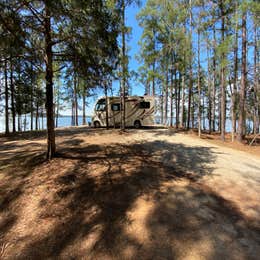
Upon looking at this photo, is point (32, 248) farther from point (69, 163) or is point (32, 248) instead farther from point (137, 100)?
point (137, 100)

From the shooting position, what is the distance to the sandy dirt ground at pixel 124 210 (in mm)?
2217

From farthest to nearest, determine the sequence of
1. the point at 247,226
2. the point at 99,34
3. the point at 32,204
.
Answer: the point at 99,34 → the point at 32,204 → the point at 247,226

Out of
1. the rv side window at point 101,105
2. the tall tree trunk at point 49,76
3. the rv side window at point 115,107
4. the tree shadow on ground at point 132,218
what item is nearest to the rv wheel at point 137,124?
the rv side window at point 115,107

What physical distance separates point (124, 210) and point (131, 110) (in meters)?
10.7

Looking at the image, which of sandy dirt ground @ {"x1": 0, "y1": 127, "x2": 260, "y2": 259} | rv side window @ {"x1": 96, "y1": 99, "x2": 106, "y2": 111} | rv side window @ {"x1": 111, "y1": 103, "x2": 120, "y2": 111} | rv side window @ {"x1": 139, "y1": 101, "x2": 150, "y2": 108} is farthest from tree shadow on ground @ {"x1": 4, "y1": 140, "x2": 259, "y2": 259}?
rv side window @ {"x1": 96, "y1": 99, "x2": 106, "y2": 111}

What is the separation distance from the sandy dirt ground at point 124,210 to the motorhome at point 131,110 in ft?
27.6

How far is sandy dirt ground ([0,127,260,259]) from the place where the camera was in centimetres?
222

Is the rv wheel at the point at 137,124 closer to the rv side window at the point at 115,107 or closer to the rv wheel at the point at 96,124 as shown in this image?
the rv side window at the point at 115,107

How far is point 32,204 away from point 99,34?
392cm

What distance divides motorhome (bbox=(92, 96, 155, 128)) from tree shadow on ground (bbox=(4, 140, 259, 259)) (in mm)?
8846

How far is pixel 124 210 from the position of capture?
9.62ft

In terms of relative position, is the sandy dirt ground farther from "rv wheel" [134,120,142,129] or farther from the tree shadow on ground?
"rv wheel" [134,120,142,129]

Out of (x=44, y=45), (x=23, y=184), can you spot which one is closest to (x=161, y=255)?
(x=23, y=184)

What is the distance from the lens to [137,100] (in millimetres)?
13133
